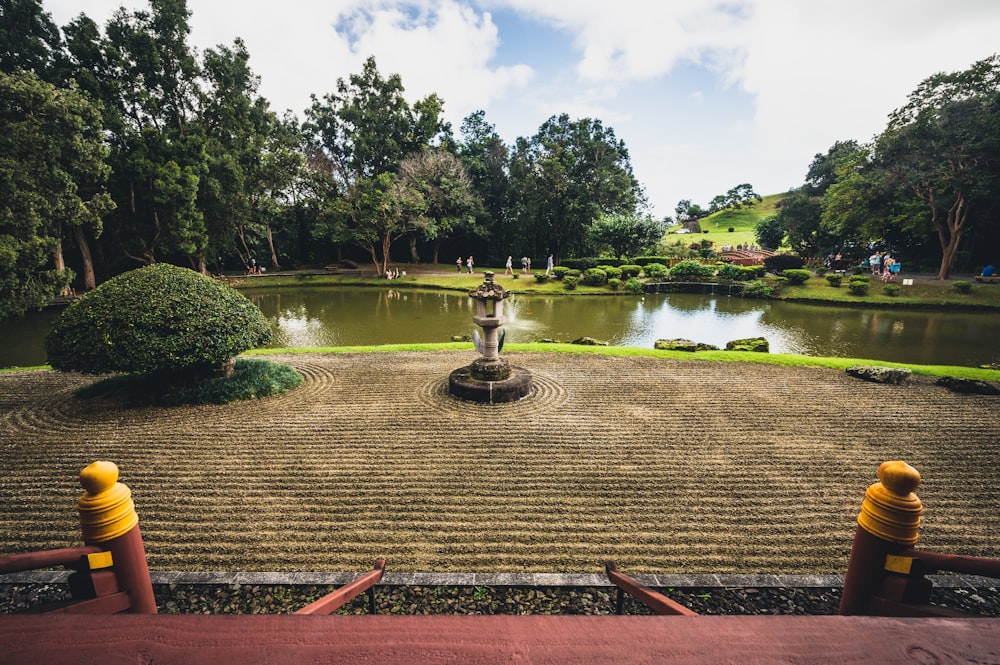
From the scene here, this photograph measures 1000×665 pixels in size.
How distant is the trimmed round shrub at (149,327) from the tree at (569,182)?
22618mm

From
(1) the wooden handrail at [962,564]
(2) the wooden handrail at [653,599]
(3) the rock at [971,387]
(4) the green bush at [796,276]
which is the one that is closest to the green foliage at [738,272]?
(4) the green bush at [796,276]

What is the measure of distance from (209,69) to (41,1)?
223 inches

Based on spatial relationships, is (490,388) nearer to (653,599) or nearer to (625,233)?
(653,599)

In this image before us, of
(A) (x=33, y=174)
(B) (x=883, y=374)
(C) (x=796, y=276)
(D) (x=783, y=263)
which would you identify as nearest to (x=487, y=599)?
(B) (x=883, y=374)

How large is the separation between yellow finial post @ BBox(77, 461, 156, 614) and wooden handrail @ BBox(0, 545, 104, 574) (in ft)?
0.12

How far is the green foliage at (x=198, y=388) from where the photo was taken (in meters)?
6.77

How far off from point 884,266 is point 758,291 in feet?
23.1

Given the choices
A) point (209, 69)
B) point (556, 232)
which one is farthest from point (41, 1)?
point (556, 232)

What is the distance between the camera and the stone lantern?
7.00 metres

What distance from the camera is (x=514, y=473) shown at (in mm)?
4906

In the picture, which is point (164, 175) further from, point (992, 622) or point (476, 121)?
point (992, 622)

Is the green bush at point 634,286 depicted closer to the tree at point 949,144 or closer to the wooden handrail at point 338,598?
the tree at point 949,144

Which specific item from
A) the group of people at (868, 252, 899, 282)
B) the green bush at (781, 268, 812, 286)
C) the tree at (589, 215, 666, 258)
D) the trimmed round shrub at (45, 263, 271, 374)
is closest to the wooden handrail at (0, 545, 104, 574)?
the trimmed round shrub at (45, 263, 271, 374)

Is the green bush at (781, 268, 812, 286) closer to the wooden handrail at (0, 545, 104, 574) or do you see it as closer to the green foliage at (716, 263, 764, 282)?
the green foliage at (716, 263, 764, 282)
